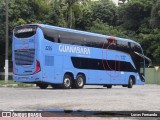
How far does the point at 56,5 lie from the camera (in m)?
48.1

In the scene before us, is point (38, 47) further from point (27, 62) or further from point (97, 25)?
point (97, 25)

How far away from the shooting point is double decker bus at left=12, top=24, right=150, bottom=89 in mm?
24609

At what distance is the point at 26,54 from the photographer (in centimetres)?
2511

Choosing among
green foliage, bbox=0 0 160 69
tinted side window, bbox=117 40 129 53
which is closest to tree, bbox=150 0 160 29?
green foliage, bbox=0 0 160 69

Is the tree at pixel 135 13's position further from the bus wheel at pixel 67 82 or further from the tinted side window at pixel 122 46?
the bus wheel at pixel 67 82

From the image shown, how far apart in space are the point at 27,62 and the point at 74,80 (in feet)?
11.5

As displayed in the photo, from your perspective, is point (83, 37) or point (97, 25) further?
point (97, 25)

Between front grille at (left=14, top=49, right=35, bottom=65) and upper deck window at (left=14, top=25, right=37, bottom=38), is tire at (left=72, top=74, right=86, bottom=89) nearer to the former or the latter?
front grille at (left=14, top=49, right=35, bottom=65)

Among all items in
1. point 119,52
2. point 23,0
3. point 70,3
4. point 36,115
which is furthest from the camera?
point 23,0

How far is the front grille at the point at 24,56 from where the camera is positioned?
81.3 ft

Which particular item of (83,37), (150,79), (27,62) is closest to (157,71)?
(150,79)

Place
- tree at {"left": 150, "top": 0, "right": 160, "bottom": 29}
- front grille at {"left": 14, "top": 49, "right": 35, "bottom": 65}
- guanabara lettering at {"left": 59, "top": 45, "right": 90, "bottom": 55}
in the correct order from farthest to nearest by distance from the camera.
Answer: tree at {"left": 150, "top": 0, "right": 160, "bottom": 29} < guanabara lettering at {"left": 59, "top": 45, "right": 90, "bottom": 55} < front grille at {"left": 14, "top": 49, "right": 35, "bottom": 65}

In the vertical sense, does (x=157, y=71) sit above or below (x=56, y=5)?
Answer: below

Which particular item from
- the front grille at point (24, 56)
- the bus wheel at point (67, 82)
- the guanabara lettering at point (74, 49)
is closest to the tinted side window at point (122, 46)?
the guanabara lettering at point (74, 49)
